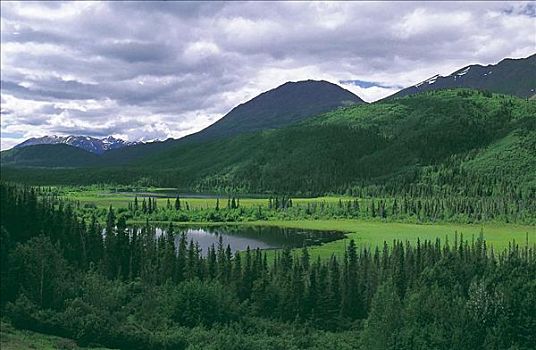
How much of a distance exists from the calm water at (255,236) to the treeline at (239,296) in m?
41.8

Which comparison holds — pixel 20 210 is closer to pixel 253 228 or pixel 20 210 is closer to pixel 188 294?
pixel 188 294

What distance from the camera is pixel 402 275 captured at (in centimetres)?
9481

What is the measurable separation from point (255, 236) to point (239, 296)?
244 feet

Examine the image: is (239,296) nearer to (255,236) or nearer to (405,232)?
(255,236)

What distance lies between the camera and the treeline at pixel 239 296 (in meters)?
63.4

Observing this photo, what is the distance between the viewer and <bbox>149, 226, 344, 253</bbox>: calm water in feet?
481

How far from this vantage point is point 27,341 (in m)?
49.3

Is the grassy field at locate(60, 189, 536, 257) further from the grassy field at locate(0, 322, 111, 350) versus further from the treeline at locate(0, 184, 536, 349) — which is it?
the grassy field at locate(0, 322, 111, 350)

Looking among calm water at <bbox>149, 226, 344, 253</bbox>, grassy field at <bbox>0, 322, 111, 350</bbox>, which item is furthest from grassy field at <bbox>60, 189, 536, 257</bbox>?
grassy field at <bbox>0, 322, 111, 350</bbox>

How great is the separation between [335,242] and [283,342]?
8297cm

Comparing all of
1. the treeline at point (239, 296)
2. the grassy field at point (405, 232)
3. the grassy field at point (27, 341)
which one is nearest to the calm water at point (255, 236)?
the grassy field at point (405, 232)

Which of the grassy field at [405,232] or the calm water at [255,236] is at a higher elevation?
the grassy field at [405,232]

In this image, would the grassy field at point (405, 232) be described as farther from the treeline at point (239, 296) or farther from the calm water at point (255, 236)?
the treeline at point (239, 296)

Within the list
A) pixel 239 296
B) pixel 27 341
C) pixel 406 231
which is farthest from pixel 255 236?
pixel 27 341
